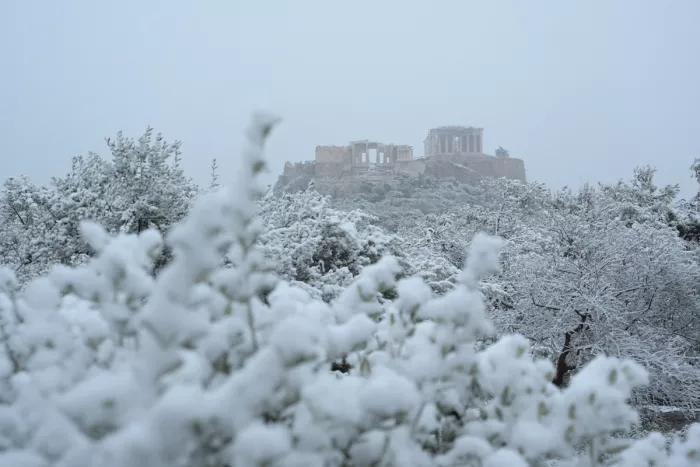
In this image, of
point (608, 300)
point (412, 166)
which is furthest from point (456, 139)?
point (608, 300)

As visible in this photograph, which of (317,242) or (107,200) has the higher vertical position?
(107,200)

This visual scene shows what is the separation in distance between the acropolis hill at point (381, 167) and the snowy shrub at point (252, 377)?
52.4m

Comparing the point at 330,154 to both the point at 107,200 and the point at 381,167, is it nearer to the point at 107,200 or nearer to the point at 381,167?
the point at 381,167

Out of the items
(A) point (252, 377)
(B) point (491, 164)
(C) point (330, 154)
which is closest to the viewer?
(A) point (252, 377)

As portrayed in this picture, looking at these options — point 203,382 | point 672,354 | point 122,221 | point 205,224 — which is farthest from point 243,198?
point 672,354

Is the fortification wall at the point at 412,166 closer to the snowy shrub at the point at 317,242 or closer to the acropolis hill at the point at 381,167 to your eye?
the acropolis hill at the point at 381,167

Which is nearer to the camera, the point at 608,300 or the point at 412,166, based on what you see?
the point at 608,300

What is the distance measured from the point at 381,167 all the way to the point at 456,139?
2025 centimetres

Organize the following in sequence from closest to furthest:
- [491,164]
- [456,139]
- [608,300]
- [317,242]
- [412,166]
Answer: [317,242] < [608,300] < [412,166] < [491,164] < [456,139]

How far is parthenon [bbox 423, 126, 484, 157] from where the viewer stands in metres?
74.1

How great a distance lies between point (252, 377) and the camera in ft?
3.04

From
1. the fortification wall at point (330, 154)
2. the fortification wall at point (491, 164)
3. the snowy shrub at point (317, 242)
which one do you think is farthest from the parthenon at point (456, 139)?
the snowy shrub at point (317, 242)

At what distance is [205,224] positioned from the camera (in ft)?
2.94

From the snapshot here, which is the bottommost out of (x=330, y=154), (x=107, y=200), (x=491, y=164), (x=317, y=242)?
(x=317, y=242)
